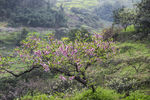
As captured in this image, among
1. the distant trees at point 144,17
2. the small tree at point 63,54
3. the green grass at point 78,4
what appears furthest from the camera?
the green grass at point 78,4

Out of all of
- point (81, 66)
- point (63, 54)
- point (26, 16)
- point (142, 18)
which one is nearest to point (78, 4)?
point (26, 16)

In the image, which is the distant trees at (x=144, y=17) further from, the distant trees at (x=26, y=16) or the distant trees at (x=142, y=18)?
the distant trees at (x=26, y=16)

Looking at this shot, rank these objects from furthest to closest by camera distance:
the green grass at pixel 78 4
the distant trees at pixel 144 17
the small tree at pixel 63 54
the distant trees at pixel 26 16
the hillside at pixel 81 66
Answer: the green grass at pixel 78 4
the distant trees at pixel 26 16
the distant trees at pixel 144 17
the hillside at pixel 81 66
the small tree at pixel 63 54

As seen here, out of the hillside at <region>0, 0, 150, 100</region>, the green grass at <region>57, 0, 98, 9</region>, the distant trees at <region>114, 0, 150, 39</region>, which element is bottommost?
the hillside at <region>0, 0, 150, 100</region>

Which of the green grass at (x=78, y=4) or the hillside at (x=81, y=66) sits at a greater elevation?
the green grass at (x=78, y=4)

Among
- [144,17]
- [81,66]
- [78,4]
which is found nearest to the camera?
[81,66]

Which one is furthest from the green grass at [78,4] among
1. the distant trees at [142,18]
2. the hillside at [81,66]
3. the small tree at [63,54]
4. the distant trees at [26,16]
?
the small tree at [63,54]

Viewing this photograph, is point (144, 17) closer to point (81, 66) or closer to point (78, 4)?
point (81, 66)

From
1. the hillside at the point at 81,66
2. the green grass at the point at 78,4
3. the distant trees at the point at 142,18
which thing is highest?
the green grass at the point at 78,4

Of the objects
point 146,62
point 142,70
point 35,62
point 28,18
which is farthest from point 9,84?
point 28,18

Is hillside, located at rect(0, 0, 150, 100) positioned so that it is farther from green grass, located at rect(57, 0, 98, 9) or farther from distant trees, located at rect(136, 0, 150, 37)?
green grass, located at rect(57, 0, 98, 9)

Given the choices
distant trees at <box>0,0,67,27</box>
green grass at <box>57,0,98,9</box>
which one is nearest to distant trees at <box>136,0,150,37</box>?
distant trees at <box>0,0,67,27</box>

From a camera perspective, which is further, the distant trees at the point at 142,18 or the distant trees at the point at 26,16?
the distant trees at the point at 26,16

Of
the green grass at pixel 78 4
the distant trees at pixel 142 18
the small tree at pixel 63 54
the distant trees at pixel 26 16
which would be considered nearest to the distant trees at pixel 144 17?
the distant trees at pixel 142 18
